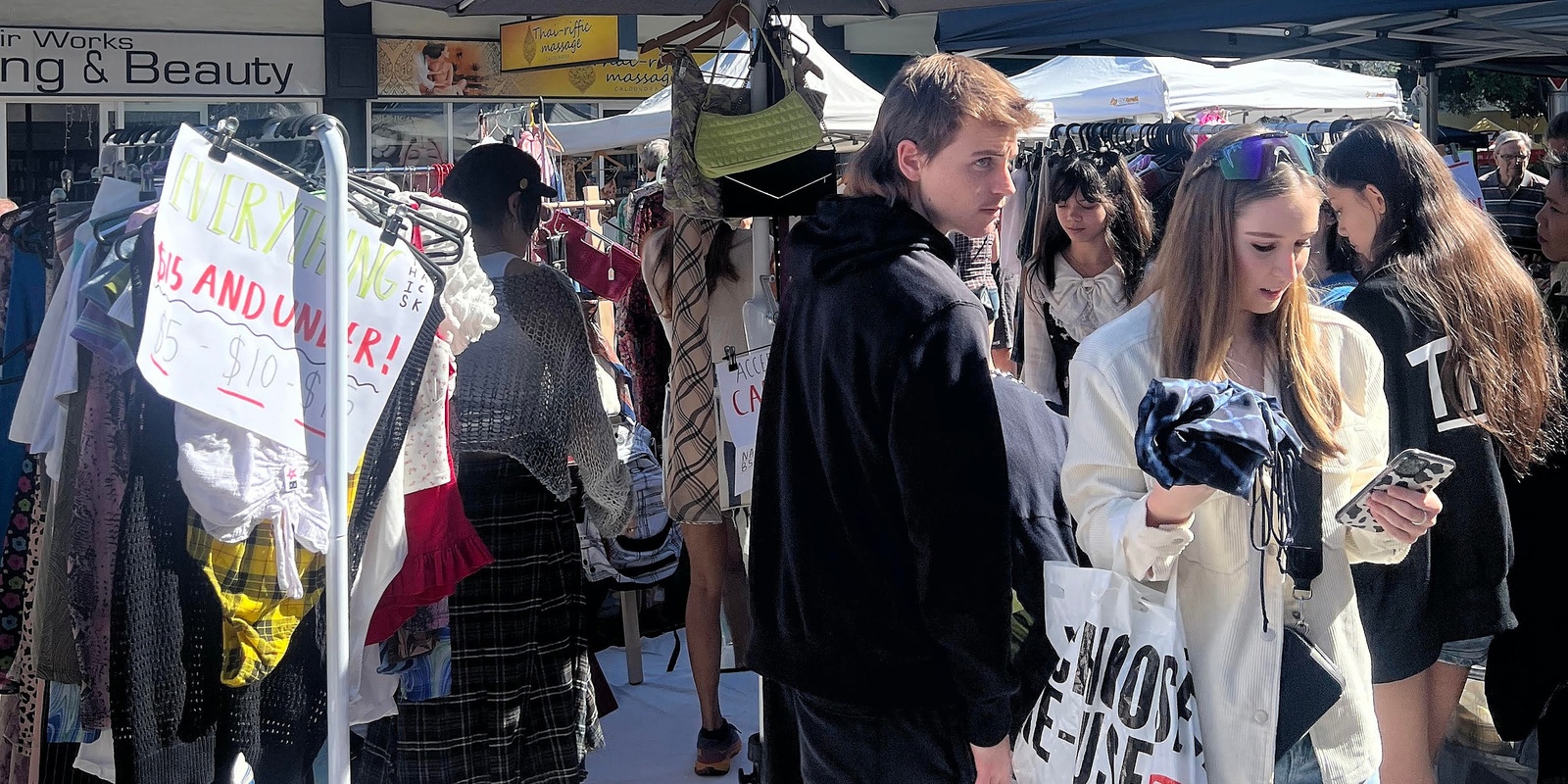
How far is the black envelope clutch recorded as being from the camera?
6.35ft

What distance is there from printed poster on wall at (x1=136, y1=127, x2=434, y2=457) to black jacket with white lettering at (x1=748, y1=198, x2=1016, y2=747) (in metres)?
0.75

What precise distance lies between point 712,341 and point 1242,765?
235 centimetres

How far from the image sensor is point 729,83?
197 inches

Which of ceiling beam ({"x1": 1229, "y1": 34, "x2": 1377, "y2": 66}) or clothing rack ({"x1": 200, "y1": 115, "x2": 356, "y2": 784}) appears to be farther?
ceiling beam ({"x1": 1229, "y1": 34, "x2": 1377, "y2": 66})

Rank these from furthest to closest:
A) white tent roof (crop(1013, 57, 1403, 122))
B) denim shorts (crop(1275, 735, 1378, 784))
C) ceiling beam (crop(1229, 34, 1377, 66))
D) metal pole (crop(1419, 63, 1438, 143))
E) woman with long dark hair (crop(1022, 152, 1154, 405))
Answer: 1. white tent roof (crop(1013, 57, 1403, 122))
2. metal pole (crop(1419, 63, 1438, 143))
3. ceiling beam (crop(1229, 34, 1377, 66))
4. woman with long dark hair (crop(1022, 152, 1154, 405))
5. denim shorts (crop(1275, 735, 1378, 784))

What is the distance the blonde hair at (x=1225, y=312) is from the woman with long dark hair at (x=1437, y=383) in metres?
0.63

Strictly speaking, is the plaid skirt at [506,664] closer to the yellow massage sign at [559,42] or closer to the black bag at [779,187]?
the black bag at [779,187]

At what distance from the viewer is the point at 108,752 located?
8.96 ft

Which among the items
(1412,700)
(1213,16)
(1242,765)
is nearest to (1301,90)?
(1213,16)

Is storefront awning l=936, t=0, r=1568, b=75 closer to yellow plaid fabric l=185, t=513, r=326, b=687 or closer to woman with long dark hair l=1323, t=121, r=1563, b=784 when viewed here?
woman with long dark hair l=1323, t=121, r=1563, b=784

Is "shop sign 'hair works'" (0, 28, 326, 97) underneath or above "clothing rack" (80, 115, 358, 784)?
above

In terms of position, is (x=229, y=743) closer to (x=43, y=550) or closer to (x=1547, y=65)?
(x=43, y=550)

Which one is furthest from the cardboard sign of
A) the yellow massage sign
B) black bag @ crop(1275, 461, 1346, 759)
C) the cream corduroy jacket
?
the yellow massage sign

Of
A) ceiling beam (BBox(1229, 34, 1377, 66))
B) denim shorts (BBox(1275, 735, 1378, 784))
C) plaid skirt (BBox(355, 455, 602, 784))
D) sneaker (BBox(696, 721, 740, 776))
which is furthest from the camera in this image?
ceiling beam (BBox(1229, 34, 1377, 66))
